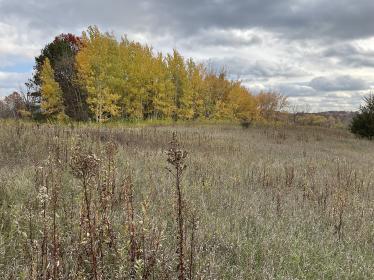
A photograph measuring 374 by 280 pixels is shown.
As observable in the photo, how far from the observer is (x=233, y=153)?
1048cm

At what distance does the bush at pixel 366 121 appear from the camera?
72.0ft

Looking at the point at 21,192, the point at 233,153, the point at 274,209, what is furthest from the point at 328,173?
the point at 21,192

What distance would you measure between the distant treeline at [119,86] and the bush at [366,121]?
12.0m

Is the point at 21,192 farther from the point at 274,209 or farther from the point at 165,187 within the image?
the point at 274,209

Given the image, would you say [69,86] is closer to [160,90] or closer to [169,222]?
[160,90]

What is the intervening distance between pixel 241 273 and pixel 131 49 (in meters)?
35.2

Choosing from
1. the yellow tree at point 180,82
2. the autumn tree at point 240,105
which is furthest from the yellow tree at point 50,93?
the autumn tree at point 240,105

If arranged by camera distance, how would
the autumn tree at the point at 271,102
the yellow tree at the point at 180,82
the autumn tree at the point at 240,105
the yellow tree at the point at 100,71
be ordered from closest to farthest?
the yellow tree at the point at 100,71 < the yellow tree at the point at 180,82 < the autumn tree at the point at 240,105 < the autumn tree at the point at 271,102

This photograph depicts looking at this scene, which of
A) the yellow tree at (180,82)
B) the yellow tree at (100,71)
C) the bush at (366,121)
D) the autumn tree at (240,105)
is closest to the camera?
the bush at (366,121)

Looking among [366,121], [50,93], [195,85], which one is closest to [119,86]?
[50,93]

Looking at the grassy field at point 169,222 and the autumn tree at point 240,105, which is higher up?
the autumn tree at point 240,105

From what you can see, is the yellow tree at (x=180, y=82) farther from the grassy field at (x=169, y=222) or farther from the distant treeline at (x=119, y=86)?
the grassy field at (x=169, y=222)

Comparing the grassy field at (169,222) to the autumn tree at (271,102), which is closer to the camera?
the grassy field at (169,222)

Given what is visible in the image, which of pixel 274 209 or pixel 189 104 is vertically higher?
pixel 189 104
